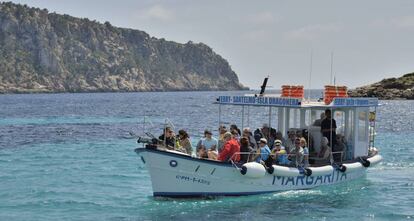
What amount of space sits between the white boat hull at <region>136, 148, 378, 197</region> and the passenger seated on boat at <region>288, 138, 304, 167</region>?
1.33 metres

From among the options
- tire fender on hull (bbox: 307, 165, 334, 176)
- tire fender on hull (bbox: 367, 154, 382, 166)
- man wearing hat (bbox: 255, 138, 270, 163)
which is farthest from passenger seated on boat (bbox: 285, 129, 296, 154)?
tire fender on hull (bbox: 367, 154, 382, 166)

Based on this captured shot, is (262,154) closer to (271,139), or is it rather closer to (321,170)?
(321,170)

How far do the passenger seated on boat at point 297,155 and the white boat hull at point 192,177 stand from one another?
1332 mm

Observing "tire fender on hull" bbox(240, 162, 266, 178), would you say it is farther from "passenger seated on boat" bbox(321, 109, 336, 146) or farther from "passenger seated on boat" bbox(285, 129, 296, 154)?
"passenger seated on boat" bbox(321, 109, 336, 146)

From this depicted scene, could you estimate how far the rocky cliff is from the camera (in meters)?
126

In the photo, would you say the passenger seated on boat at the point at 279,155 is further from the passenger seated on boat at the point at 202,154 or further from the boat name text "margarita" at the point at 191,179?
the boat name text "margarita" at the point at 191,179

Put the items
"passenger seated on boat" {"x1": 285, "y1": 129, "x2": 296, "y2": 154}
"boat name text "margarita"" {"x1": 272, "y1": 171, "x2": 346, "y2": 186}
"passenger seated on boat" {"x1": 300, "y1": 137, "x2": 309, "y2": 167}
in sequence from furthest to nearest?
"passenger seated on boat" {"x1": 285, "y1": 129, "x2": 296, "y2": 154}
"passenger seated on boat" {"x1": 300, "y1": 137, "x2": 309, "y2": 167}
"boat name text "margarita"" {"x1": 272, "y1": 171, "x2": 346, "y2": 186}

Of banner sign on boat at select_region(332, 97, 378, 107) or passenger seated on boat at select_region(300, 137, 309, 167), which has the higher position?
banner sign on boat at select_region(332, 97, 378, 107)

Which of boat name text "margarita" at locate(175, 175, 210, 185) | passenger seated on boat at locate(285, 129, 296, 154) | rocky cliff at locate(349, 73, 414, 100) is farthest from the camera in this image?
rocky cliff at locate(349, 73, 414, 100)

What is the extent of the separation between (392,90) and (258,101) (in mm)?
108592

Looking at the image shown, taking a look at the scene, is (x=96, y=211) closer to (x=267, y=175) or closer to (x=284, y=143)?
(x=267, y=175)

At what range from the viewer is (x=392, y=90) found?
127375mm

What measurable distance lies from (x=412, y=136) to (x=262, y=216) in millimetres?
31394

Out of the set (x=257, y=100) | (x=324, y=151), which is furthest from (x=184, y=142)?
(x=324, y=151)
